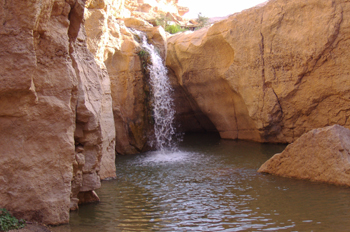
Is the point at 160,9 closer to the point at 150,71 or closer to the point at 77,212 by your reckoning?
the point at 150,71

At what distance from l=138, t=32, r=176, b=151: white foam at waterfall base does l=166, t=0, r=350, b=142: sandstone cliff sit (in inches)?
32.6

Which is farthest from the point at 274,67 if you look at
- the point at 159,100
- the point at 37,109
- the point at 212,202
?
the point at 37,109

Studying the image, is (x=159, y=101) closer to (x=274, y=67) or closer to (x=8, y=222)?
(x=274, y=67)

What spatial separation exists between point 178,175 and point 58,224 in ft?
11.2

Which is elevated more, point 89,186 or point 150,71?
point 150,71

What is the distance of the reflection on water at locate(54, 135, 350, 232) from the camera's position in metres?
3.91

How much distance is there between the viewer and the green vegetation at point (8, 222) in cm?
329

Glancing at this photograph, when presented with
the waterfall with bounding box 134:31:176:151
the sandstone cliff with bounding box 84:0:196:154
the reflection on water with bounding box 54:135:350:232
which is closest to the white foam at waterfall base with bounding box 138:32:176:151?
the waterfall with bounding box 134:31:176:151

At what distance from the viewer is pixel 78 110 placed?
473 cm

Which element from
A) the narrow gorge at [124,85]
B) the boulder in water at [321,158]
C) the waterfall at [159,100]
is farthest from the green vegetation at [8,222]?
the waterfall at [159,100]

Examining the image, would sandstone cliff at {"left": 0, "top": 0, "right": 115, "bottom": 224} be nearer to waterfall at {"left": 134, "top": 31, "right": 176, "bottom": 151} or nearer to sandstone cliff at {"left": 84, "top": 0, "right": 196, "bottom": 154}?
sandstone cliff at {"left": 84, "top": 0, "right": 196, "bottom": 154}

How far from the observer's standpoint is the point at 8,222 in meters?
3.38

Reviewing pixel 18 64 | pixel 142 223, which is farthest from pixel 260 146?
pixel 18 64

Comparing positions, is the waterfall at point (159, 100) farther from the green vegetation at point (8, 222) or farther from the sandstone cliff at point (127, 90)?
the green vegetation at point (8, 222)
